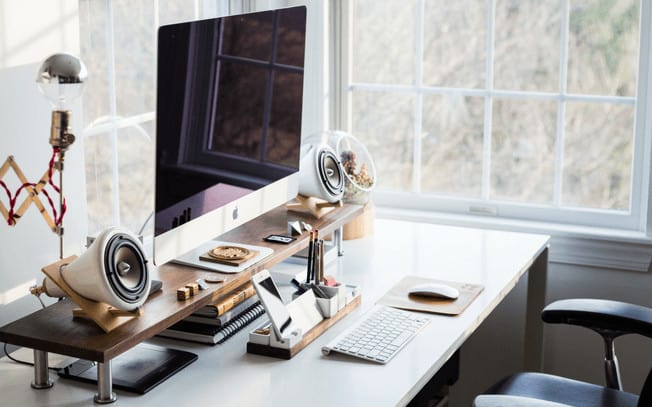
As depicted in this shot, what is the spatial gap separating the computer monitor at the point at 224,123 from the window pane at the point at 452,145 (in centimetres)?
86

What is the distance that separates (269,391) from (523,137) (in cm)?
168

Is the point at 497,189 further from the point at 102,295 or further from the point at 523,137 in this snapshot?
the point at 102,295

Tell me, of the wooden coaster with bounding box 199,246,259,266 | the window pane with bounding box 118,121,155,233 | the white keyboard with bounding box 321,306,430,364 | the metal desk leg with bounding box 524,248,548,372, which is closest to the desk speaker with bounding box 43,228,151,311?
the wooden coaster with bounding box 199,246,259,266

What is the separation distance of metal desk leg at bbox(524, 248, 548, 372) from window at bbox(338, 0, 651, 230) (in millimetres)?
305

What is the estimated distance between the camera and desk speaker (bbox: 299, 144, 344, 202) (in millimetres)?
2764

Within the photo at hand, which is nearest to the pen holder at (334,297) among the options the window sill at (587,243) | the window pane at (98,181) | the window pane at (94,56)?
the window pane at (98,181)

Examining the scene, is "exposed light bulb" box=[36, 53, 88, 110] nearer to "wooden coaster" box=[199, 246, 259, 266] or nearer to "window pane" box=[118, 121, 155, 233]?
"wooden coaster" box=[199, 246, 259, 266]

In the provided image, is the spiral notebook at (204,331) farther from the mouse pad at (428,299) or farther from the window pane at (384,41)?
the window pane at (384,41)

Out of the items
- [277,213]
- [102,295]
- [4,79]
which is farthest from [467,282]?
[4,79]

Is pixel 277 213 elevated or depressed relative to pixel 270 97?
depressed

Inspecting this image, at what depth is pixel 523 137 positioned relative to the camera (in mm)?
3348

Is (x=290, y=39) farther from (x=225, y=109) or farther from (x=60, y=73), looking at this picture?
(x=60, y=73)

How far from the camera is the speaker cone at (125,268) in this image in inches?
76.0

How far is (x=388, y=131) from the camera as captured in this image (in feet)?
11.6
